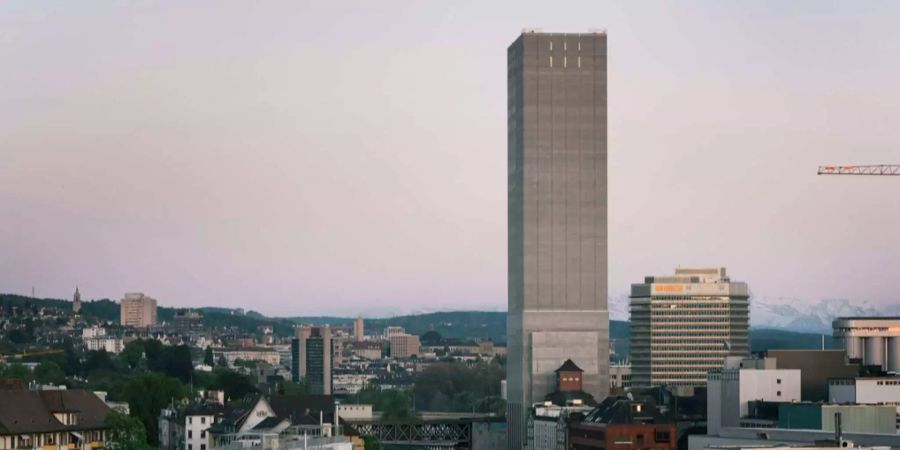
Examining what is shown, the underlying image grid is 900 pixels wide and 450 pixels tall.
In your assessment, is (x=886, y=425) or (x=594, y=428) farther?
(x=594, y=428)

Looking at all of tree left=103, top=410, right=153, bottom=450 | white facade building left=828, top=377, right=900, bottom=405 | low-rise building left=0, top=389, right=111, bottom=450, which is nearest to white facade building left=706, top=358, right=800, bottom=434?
white facade building left=828, top=377, right=900, bottom=405

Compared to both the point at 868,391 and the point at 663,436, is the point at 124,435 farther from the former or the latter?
the point at 868,391

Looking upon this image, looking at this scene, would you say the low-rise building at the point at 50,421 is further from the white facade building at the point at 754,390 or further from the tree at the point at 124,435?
the white facade building at the point at 754,390

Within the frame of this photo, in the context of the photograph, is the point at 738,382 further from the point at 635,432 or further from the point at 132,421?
the point at 132,421

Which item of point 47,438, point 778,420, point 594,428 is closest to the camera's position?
point 47,438

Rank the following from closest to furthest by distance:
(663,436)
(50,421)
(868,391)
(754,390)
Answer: (50,421)
(868,391)
(663,436)
(754,390)

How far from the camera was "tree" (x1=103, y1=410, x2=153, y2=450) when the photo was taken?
16188 centimetres

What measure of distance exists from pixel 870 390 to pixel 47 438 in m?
67.3

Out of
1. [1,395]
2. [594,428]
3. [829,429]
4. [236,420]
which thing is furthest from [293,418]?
[829,429]

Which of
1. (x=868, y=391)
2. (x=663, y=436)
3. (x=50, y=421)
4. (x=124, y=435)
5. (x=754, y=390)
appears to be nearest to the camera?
(x=50, y=421)

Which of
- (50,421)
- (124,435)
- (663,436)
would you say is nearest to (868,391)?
(663,436)

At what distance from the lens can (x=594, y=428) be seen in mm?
194625

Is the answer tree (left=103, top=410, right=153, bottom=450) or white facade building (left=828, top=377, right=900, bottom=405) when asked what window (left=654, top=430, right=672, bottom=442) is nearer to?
white facade building (left=828, top=377, right=900, bottom=405)

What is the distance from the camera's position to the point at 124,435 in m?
165
